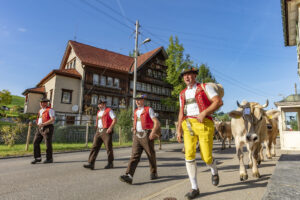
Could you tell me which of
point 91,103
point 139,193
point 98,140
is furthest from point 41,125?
point 91,103

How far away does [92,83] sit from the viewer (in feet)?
90.1

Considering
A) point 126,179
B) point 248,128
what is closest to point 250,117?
point 248,128

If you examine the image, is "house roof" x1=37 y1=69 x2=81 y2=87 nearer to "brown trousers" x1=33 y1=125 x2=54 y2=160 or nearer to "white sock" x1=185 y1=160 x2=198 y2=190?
"brown trousers" x1=33 y1=125 x2=54 y2=160

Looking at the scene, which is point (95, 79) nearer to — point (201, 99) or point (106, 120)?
point (106, 120)

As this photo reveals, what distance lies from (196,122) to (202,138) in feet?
0.91

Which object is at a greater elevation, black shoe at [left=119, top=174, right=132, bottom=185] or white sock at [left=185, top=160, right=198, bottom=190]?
white sock at [left=185, top=160, right=198, bottom=190]

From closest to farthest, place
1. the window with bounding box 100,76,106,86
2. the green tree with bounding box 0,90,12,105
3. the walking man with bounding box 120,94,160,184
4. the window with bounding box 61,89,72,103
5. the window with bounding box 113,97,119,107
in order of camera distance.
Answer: the walking man with bounding box 120,94,160,184 < the green tree with bounding box 0,90,12,105 < the window with bounding box 61,89,72,103 < the window with bounding box 100,76,106,86 < the window with bounding box 113,97,119,107

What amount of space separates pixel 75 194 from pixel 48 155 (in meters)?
4.05

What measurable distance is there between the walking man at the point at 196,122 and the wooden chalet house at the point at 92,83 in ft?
66.6

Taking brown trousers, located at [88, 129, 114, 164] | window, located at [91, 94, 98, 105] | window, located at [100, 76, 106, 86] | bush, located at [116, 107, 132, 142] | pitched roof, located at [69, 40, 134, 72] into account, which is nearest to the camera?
brown trousers, located at [88, 129, 114, 164]

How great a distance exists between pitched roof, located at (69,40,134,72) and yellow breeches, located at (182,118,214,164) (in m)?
25.1

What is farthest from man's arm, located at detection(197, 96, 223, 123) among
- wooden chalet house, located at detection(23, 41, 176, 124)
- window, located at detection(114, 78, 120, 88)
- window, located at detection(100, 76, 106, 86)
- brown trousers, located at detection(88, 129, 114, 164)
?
window, located at detection(114, 78, 120, 88)

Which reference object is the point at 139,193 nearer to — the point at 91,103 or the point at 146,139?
the point at 146,139

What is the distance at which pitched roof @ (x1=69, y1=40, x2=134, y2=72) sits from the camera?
27962 millimetres
